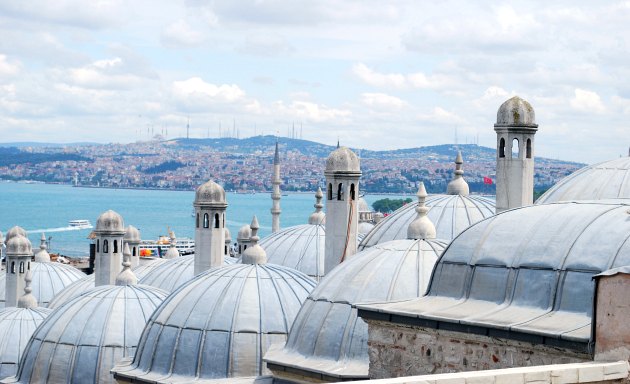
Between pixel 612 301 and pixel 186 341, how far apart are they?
49.5ft

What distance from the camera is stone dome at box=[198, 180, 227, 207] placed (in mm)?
34312

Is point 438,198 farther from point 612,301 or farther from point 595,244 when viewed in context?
point 612,301

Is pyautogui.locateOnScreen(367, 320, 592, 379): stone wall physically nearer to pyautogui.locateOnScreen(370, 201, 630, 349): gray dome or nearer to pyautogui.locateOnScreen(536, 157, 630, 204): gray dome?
pyautogui.locateOnScreen(370, 201, 630, 349): gray dome

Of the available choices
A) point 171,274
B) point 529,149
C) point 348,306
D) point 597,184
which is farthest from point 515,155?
point 171,274

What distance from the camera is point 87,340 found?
33094 millimetres

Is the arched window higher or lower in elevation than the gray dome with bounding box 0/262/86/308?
higher

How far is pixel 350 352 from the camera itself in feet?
75.2

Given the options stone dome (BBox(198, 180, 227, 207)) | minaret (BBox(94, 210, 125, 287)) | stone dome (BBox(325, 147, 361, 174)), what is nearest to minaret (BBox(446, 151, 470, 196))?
stone dome (BBox(198, 180, 227, 207))

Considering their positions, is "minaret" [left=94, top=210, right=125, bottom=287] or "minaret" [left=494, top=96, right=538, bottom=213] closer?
"minaret" [left=494, top=96, right=538, bottom=213]

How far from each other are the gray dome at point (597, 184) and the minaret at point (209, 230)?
30.4 feet

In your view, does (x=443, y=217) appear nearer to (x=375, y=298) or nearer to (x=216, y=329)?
(x=216, y=329)

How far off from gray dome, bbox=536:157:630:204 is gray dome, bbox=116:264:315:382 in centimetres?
573

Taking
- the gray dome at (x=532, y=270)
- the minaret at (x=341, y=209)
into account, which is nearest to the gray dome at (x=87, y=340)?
the minaret at (x=341, y=209)

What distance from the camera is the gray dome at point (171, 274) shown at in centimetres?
3894
